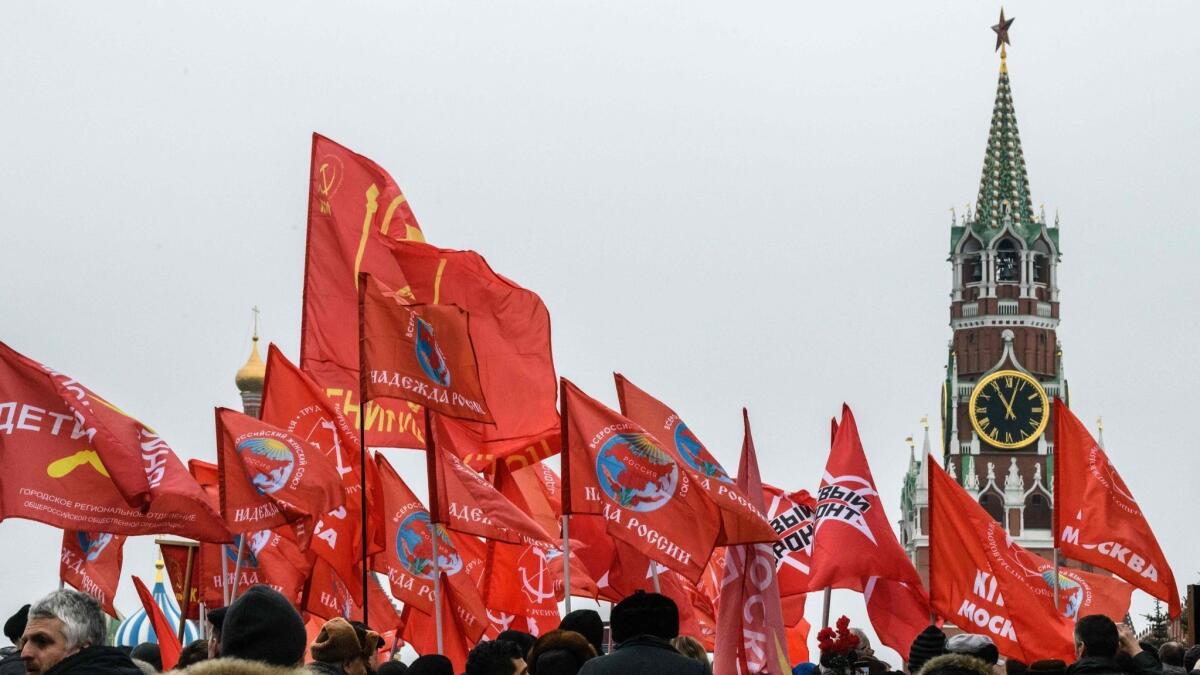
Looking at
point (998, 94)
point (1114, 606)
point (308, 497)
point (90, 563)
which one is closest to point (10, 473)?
point (308, 497)

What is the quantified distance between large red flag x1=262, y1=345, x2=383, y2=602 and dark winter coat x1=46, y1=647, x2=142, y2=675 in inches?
555

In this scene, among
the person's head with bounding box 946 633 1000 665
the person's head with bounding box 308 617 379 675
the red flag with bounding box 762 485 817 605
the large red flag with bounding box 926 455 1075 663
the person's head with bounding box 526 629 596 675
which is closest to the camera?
the person's head with bounding box 308 617 379 675

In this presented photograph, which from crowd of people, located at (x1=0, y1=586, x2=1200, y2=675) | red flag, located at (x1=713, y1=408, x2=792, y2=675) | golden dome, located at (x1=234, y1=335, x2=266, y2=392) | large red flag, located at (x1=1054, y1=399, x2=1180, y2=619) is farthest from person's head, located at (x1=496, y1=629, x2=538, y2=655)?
golden dome, located at (x1=234, y1=335, x2=266, y2=392)

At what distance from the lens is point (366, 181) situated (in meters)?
26.7

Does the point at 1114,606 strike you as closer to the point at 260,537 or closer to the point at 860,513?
the point at 860,513

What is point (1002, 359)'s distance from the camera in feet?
386

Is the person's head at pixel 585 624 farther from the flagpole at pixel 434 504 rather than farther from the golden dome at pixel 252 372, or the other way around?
the golden dome at pixel 252 372

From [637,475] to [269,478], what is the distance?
3.47m

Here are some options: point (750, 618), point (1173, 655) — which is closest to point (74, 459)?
point (750, 618)

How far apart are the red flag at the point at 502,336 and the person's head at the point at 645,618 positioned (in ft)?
42.4

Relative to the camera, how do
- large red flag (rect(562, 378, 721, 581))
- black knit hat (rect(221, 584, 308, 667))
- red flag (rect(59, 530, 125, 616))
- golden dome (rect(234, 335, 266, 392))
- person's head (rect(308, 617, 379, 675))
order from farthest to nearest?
golden dome (rect(234, 335, 266, 392)) → red flag (rect(59, 530, 125, 616)) → large red flag (rect(562, 378, 721, 581)) → person's head (rect(308, 617, 379, 675)) → black knit hat (rect(221, 584, 308, 667))

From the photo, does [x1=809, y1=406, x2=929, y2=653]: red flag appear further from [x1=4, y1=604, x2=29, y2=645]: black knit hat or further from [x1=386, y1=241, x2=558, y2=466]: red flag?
[x1=4, y1=604, x2=29, y2=645]: black knit hat

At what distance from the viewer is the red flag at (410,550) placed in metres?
23.2

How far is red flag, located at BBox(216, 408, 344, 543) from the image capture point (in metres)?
21.2
